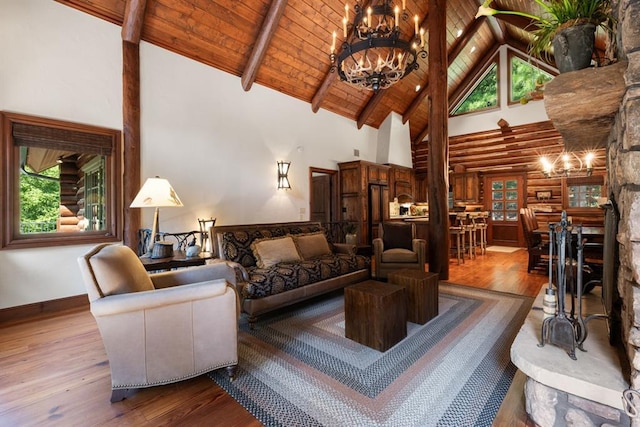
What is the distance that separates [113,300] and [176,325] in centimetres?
37

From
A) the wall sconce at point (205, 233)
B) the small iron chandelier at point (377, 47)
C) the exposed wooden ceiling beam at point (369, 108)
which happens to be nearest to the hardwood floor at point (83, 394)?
the wall sconce at point (205, 233)

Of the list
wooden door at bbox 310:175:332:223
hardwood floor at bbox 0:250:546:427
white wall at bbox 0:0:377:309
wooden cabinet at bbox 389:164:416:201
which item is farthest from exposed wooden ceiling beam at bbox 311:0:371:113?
hardwood floor at bbox 0:250:546:427

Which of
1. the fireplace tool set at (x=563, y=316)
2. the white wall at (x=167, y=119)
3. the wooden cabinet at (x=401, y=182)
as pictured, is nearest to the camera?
the fireplace tool set at (x=563, y=316)

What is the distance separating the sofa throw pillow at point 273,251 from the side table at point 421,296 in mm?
→ 1328

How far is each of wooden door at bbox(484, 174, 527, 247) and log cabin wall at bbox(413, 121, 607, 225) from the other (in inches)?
7.1

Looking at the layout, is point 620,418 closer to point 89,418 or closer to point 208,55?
point 89,418

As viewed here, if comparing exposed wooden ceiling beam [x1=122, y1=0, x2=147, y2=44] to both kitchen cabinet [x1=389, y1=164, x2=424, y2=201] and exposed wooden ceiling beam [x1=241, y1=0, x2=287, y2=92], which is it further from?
kitchen cabinet [x1=389, y1=164, x2=424, y2=201]

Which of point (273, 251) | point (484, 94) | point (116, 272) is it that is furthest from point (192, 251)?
point (484, 94)

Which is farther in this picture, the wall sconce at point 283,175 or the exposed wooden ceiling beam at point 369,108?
the exposed wooden ceiling beam at point 369,108

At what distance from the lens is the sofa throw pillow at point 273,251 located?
133 inches

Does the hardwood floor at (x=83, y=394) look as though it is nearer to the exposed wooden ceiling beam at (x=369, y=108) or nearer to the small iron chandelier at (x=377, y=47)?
the small iron chandelier at (x=377, y=47)

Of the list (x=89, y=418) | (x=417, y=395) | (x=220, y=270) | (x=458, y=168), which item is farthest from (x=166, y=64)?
(x=458, y=168)

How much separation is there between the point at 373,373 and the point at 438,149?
379 cm

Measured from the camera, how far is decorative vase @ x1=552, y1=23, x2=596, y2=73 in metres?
1.60
